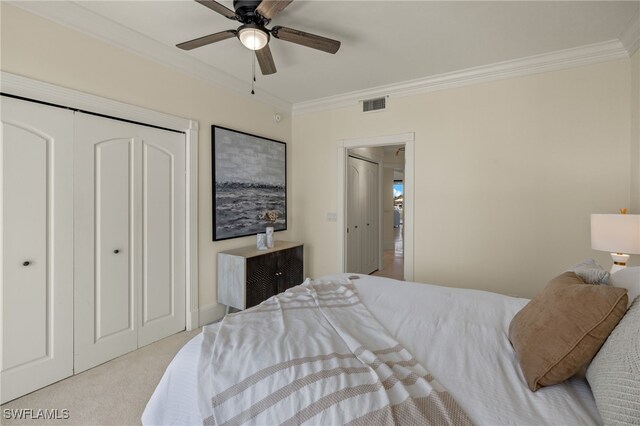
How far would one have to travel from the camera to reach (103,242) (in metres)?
2.43

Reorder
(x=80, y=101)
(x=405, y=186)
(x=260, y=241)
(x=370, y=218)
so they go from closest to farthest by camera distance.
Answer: (x=80, y=101) → (x=260, y=241) → (x=405, y=186) → (x=370, y=218)

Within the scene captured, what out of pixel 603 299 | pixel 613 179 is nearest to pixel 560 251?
pixel 613 179

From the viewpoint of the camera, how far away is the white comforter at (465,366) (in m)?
0.96

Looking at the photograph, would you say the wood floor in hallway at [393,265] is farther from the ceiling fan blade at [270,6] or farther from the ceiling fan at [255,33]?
the ceiling fan blade at [270,6]

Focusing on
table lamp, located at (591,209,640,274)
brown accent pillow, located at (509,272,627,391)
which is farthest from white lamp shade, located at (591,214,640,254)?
brown accent pillow, located at (509,272,627,391)

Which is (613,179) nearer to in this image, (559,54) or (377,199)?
(559,54)

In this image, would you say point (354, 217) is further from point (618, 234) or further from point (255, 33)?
point (255, 33)

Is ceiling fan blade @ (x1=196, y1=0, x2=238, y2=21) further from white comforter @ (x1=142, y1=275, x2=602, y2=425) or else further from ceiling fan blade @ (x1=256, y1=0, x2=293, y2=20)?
white comforter @ (x1=142, y1=275, x2=602, y2=425)

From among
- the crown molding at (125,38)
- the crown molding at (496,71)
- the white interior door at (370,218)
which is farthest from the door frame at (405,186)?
the crown molding at (125,38)

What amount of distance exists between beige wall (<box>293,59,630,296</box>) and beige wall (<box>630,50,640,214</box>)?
0.18 ft

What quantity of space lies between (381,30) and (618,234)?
2.28m

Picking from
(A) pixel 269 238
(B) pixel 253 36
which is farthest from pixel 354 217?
(B) pixel 253 36

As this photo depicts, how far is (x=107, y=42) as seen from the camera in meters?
2.41

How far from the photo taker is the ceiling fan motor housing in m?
1.95
